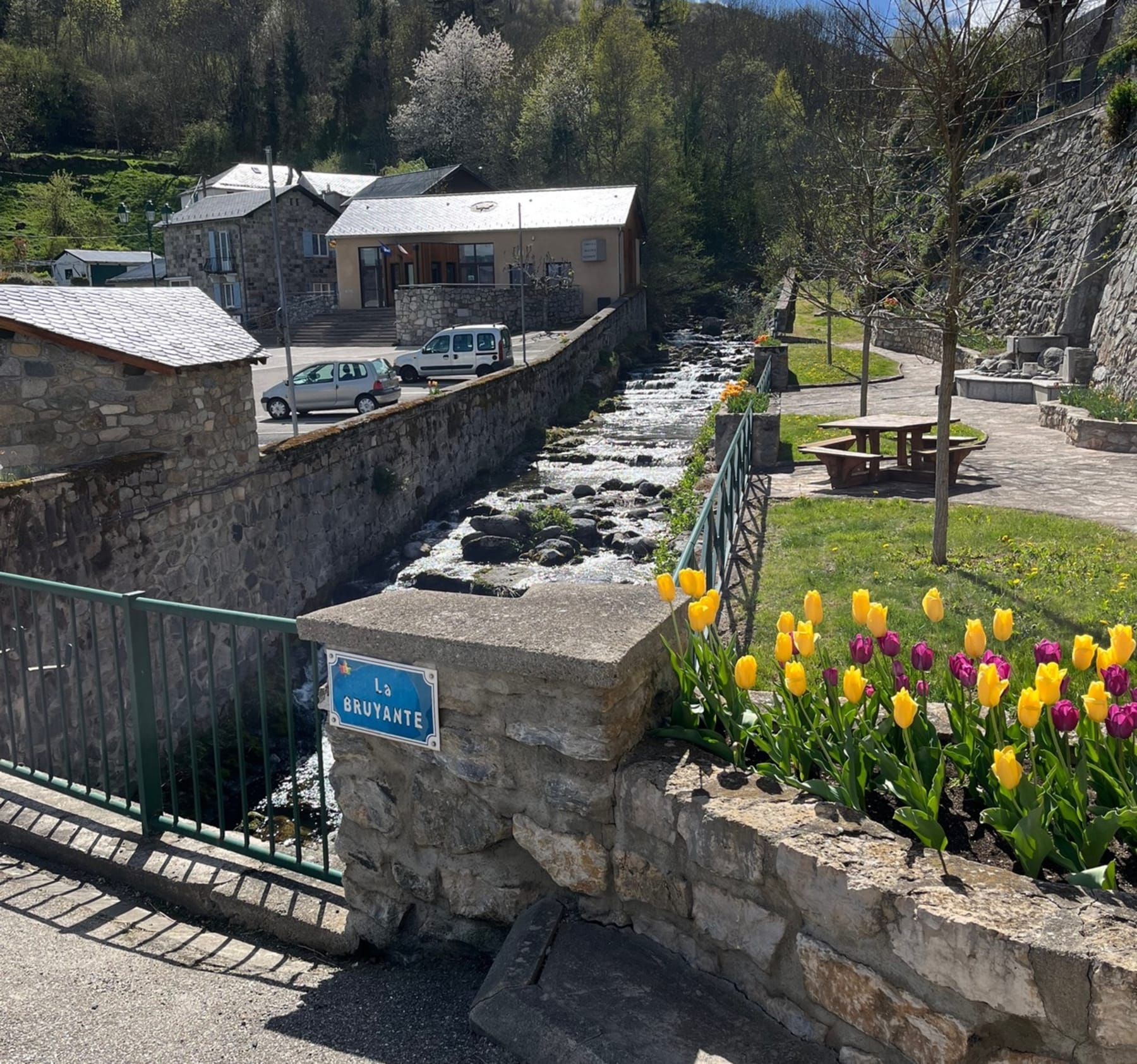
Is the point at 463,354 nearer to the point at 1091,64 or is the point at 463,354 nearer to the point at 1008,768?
the point at 1091,64

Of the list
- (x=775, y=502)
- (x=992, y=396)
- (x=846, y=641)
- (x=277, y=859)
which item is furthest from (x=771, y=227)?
(x=277, y=859)

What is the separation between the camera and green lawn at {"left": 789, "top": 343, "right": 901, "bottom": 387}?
24203 millimetres

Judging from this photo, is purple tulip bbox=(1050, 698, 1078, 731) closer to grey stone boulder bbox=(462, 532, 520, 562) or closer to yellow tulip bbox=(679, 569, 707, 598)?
yellow tulip bbox=(679, 569, 707, 598)

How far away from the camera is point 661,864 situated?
319 centimetres

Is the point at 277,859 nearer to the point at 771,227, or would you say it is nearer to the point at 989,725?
A: the point at 989,725

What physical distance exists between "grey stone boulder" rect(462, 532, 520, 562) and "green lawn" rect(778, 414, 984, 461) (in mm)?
4247

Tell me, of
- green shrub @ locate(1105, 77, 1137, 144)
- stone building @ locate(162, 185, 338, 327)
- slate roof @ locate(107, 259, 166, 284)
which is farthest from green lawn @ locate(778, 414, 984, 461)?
slate roof @ locate(107, 259, 166, 284)

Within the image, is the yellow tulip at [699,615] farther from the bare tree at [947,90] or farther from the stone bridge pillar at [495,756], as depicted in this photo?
the bare tree at [947,90]

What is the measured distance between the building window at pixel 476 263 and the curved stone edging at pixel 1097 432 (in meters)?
30.3

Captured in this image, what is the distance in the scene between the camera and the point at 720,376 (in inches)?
1251

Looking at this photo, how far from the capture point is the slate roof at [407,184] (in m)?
48.2

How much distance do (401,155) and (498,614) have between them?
68.5m

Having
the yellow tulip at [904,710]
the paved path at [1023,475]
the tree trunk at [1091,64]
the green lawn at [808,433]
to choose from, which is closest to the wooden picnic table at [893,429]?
the paved path at [1023,475]

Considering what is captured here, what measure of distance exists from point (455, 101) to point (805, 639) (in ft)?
220
